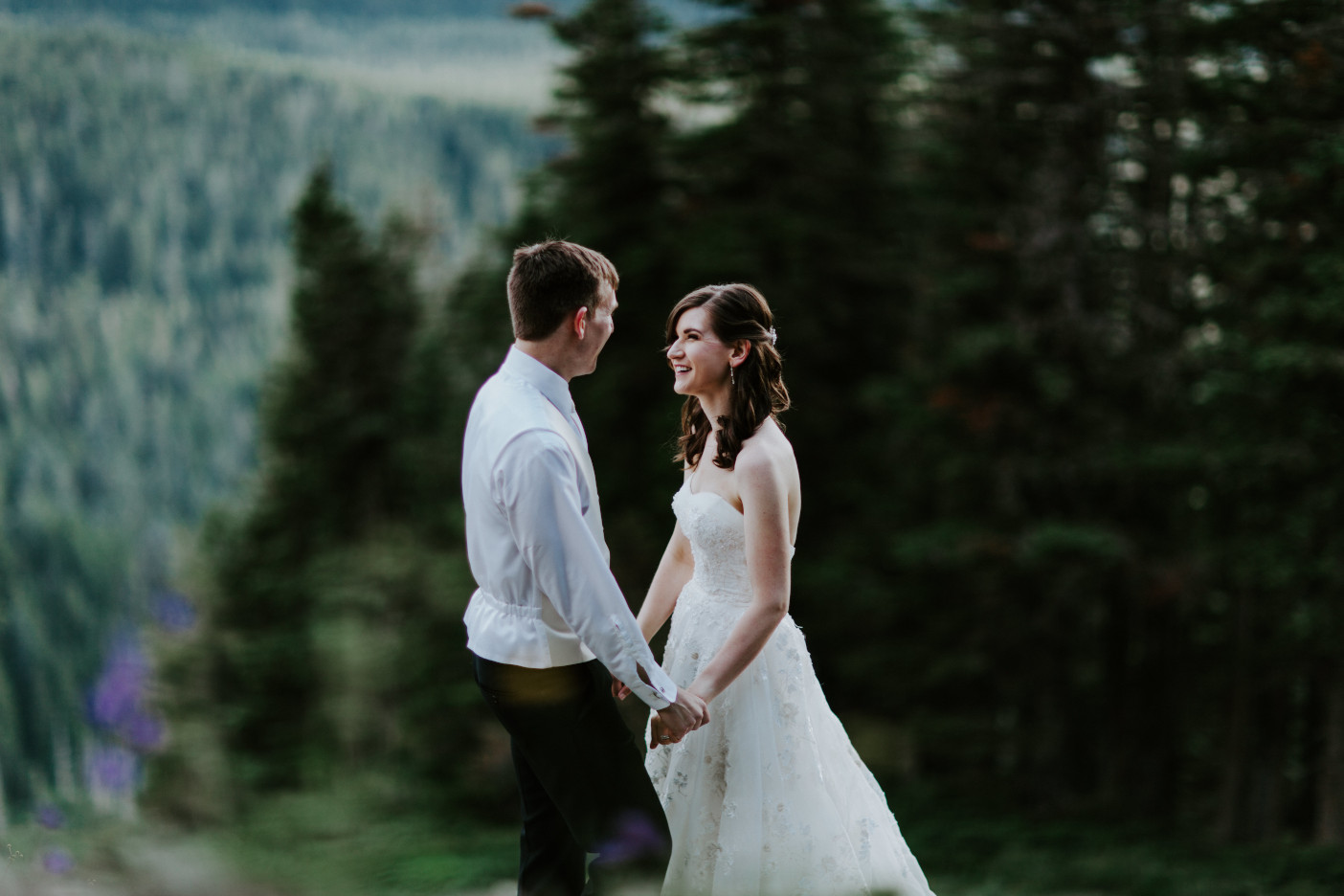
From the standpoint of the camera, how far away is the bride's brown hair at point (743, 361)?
3141mm

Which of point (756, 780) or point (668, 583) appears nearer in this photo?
point (756, 780)

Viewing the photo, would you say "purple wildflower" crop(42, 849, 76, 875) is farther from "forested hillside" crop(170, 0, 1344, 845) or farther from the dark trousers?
"forested hillside" crop(170, 0, 1344, 845)

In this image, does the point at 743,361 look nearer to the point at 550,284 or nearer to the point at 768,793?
the point at 550,284

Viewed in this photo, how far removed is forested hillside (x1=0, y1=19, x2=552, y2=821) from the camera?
4666 cm

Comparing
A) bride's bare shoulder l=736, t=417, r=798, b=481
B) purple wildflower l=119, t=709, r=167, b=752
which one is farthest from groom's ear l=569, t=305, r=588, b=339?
purple wildflower l=119, t=709, r=167, b=752

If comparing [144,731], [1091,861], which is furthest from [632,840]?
[144,731]

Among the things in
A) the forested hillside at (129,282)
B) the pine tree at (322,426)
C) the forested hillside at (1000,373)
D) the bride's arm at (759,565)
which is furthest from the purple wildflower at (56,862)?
the forested hillside at (129,282)

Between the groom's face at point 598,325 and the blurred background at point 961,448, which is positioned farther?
the blurred background at point 961,448

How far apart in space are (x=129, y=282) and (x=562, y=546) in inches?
2603

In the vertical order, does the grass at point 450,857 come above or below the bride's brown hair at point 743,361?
below

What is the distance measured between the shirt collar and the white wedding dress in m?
0.62

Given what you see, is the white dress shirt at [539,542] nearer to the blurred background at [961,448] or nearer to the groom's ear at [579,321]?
the groom's ear at [579,321]

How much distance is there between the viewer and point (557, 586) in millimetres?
2672

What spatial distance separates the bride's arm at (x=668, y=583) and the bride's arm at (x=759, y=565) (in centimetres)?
44
